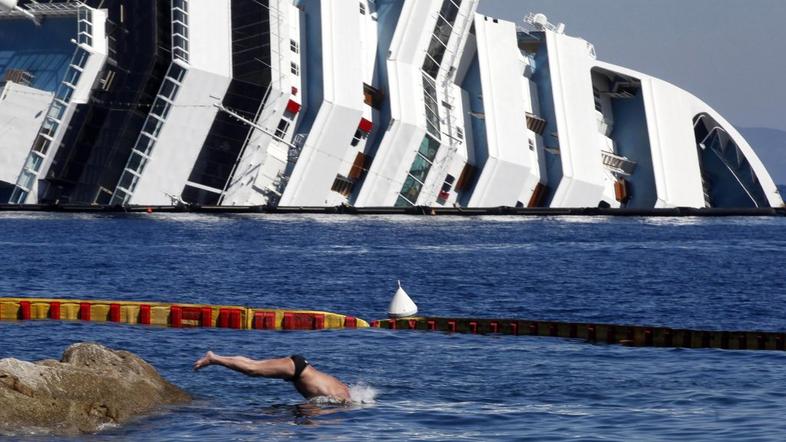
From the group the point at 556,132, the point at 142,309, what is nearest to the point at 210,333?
the point at 142,309

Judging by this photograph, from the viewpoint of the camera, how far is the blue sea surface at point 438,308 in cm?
2788

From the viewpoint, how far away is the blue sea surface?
2788 centimetres

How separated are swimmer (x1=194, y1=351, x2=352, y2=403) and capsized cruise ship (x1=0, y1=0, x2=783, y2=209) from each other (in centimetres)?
5899

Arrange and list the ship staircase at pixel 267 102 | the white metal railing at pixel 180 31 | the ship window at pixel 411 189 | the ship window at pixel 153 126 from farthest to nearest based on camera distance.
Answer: the ship window at pixel 411 189 < the ship staircase at pixel 267 102 < the white metal railing at pixel 180 31 < the ship window at pixel 153 126

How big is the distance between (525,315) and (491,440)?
2308cm

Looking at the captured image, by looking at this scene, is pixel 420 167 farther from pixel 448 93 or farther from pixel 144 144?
pixel 144 144

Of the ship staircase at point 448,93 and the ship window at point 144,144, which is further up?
the ship staircase at point 448,93

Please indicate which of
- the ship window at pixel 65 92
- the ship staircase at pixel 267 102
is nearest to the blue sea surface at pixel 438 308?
the ship staircase at pixel 267 102

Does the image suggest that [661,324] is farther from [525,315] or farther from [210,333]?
[210,333]

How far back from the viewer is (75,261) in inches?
2421

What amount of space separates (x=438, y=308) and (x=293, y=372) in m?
22.2

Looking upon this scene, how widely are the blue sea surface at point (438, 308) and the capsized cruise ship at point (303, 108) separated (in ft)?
10.7

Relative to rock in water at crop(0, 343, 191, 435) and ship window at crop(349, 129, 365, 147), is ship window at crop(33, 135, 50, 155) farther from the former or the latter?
rock in water at crop(0, 343, 191, 435)

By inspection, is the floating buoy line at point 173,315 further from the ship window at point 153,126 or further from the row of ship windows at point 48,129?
the row of ship windows at point 48,129
